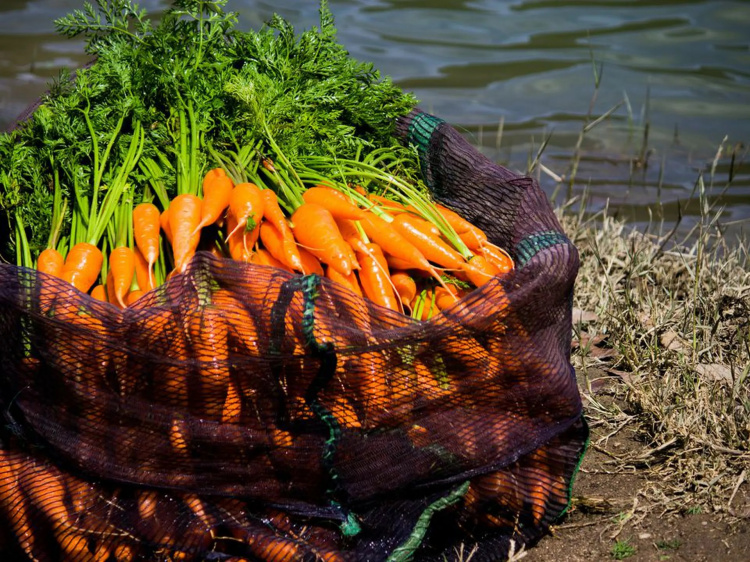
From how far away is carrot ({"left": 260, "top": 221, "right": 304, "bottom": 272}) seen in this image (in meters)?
2.63

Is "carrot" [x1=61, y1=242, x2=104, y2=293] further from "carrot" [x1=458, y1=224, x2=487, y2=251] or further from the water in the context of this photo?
the water

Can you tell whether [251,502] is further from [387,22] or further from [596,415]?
[387,22]

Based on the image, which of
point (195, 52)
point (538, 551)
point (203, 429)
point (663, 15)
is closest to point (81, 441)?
point (203, 429)

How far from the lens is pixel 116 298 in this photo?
2572mm

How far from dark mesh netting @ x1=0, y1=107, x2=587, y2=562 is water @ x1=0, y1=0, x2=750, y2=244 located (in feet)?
12.9

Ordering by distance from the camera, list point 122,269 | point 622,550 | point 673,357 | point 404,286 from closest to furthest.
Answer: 1. point 622,550
2. point 122,269
3. point 404,286
4. point 673,357

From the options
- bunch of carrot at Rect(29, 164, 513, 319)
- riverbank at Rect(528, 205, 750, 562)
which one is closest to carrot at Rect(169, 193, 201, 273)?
bunch of carrot at Rect(29, 164, 513, 319)

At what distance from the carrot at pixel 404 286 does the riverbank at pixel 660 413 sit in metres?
0.75

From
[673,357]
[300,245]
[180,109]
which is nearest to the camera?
[300,245]

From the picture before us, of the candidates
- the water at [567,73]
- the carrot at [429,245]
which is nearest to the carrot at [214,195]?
the carrot at [429,245]

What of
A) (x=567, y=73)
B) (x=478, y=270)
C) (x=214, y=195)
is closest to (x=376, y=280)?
(x=478, y=270)

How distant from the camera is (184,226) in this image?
257 centimetres

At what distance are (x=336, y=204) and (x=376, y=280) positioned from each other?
0.27 m

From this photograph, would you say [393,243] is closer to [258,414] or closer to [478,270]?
[478,270]
